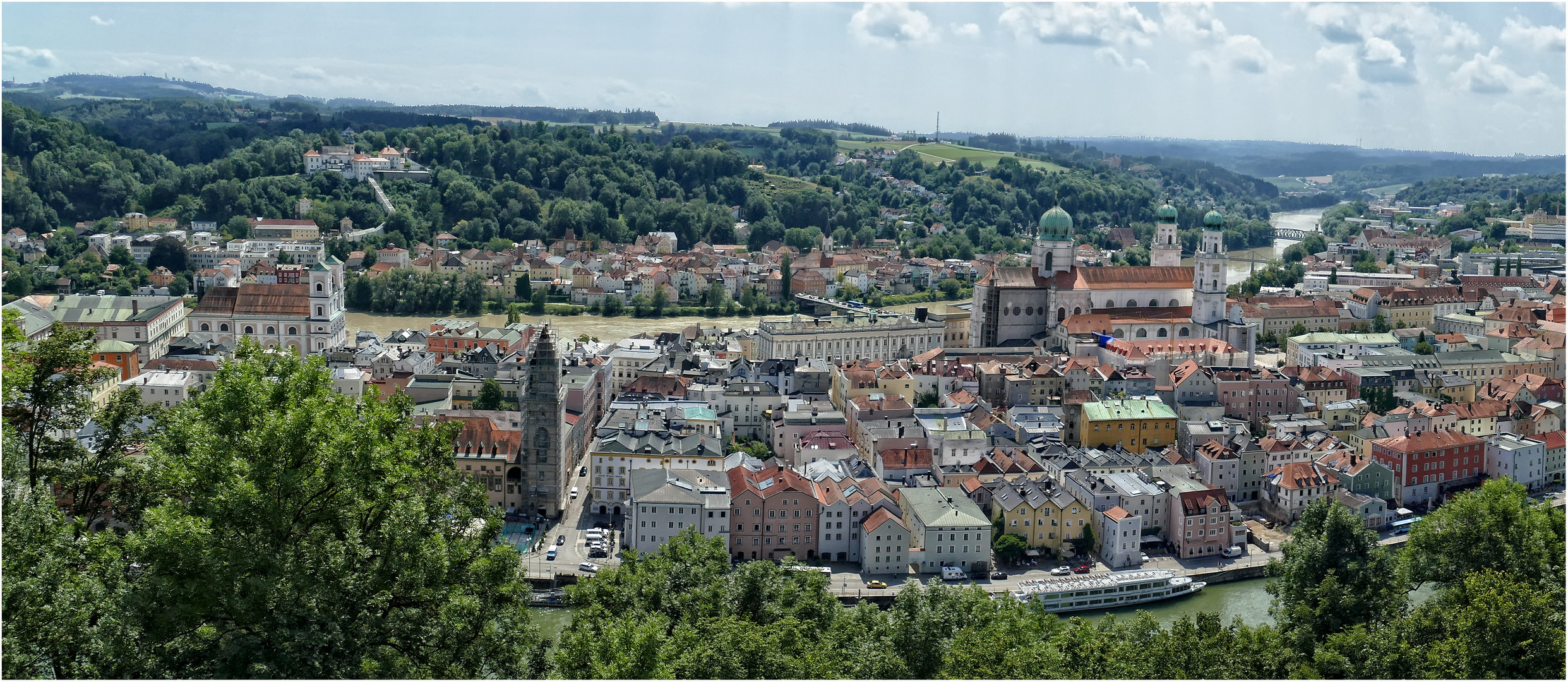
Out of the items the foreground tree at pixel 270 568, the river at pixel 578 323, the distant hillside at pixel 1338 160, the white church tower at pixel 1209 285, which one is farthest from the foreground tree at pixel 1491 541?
the distant hillside at pixel 1338 160

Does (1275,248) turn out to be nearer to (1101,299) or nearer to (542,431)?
(1101,299)

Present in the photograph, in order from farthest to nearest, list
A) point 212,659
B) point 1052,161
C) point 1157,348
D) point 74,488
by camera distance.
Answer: point 1052,161 < point 1157,348 < point 74,488 < point 212,659

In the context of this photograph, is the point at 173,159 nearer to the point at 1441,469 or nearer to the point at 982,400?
the point at 982,400

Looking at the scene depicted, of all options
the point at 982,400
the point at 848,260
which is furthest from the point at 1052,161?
the point at 982,400

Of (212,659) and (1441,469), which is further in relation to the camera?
(1441,469)

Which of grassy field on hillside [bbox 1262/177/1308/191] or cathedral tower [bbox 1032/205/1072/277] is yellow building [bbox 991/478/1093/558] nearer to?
cathedral tower [bbox 1032/205/1072/277]
